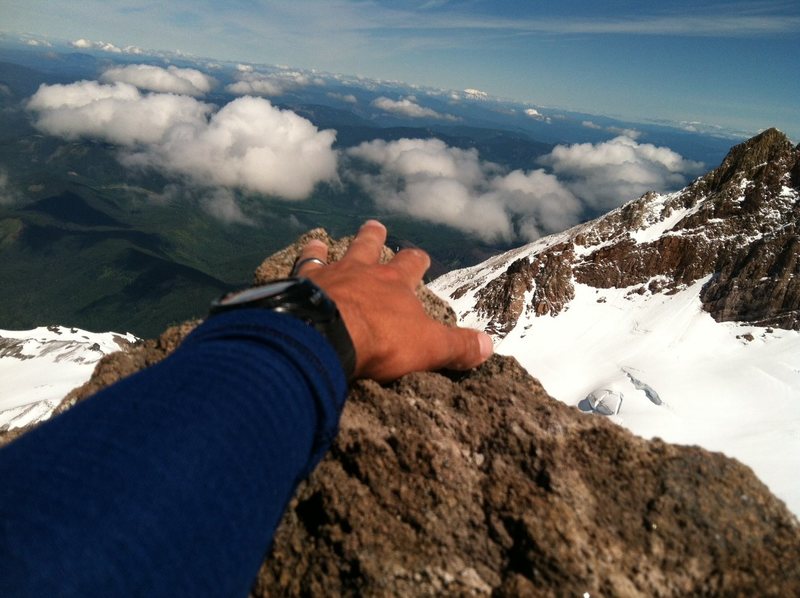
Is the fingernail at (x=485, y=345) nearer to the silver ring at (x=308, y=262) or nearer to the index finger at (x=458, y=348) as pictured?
the index finger at (x=458, y=348)

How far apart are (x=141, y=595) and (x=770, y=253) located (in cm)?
8755

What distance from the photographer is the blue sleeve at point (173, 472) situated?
4.79ft

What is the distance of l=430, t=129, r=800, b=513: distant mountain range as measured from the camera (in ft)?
201

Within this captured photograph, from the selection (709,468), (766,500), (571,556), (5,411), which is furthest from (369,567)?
(5,411)

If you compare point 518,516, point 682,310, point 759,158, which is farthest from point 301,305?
point 759,158

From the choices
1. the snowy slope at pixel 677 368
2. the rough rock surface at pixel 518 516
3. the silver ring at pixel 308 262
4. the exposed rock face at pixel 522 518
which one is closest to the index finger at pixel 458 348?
the rough rock surface at pixel 518 516

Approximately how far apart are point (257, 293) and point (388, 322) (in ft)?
4.91

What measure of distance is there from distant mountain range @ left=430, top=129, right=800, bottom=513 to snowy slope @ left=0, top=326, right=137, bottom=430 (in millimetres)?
102770

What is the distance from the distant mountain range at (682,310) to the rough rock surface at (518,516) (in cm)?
5943

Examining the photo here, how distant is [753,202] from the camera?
2950 inches

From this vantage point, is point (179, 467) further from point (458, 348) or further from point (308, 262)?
point (308, 262)

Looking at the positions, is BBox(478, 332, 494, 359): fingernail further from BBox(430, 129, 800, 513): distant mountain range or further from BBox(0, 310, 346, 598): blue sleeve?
BBox(430, 129, 800, 513): distant mountain range

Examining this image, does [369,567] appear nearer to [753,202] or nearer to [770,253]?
[770,253]

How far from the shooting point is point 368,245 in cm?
609
